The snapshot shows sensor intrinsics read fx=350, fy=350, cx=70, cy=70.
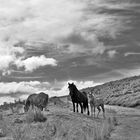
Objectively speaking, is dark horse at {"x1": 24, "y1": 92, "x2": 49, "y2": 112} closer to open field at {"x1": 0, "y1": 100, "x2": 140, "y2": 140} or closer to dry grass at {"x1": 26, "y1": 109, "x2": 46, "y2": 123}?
open field at {"x1": 0, "y1": 100, "x2": 140, "y2": 140}

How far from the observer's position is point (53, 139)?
40.1ft

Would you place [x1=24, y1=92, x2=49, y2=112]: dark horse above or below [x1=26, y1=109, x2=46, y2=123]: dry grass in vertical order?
above

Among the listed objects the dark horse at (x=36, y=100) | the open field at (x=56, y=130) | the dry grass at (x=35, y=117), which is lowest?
the open field at (x=56, y=130)

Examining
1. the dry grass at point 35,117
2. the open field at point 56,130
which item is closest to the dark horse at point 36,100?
the open field at point 56,130

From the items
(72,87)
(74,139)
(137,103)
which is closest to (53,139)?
(74,139)

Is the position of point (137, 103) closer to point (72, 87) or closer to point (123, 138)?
point (72, 87)

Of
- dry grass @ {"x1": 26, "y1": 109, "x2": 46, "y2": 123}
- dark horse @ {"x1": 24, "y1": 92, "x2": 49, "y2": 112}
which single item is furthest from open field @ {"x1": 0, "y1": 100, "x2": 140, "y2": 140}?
dark horse @ {"x1": 24, "y1": 92, "x2": 49, "y2": 112}

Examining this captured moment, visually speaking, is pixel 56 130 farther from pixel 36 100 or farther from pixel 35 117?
pixel 36 100

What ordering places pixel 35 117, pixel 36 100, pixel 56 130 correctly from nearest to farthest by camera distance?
pixel 56 130
pixel 35 117
pixel 36 100

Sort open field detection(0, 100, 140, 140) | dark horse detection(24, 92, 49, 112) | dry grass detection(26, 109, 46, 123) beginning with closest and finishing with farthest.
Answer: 1. open field detection(0, 100, 140, 140)
2. dry grass detection(26, 109, 46, 123)
3. dark horse detection(24, 92, 49, 112)

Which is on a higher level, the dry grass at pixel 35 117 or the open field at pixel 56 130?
the dry grass at pixel 35 117

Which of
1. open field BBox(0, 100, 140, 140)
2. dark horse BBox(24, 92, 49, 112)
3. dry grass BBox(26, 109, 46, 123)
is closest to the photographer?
open field BBox(0, 100, 140, 140)

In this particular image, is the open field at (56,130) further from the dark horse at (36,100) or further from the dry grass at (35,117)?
the dark horse at (36,100)

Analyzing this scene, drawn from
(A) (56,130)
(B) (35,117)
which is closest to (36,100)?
(B) (35,117)
